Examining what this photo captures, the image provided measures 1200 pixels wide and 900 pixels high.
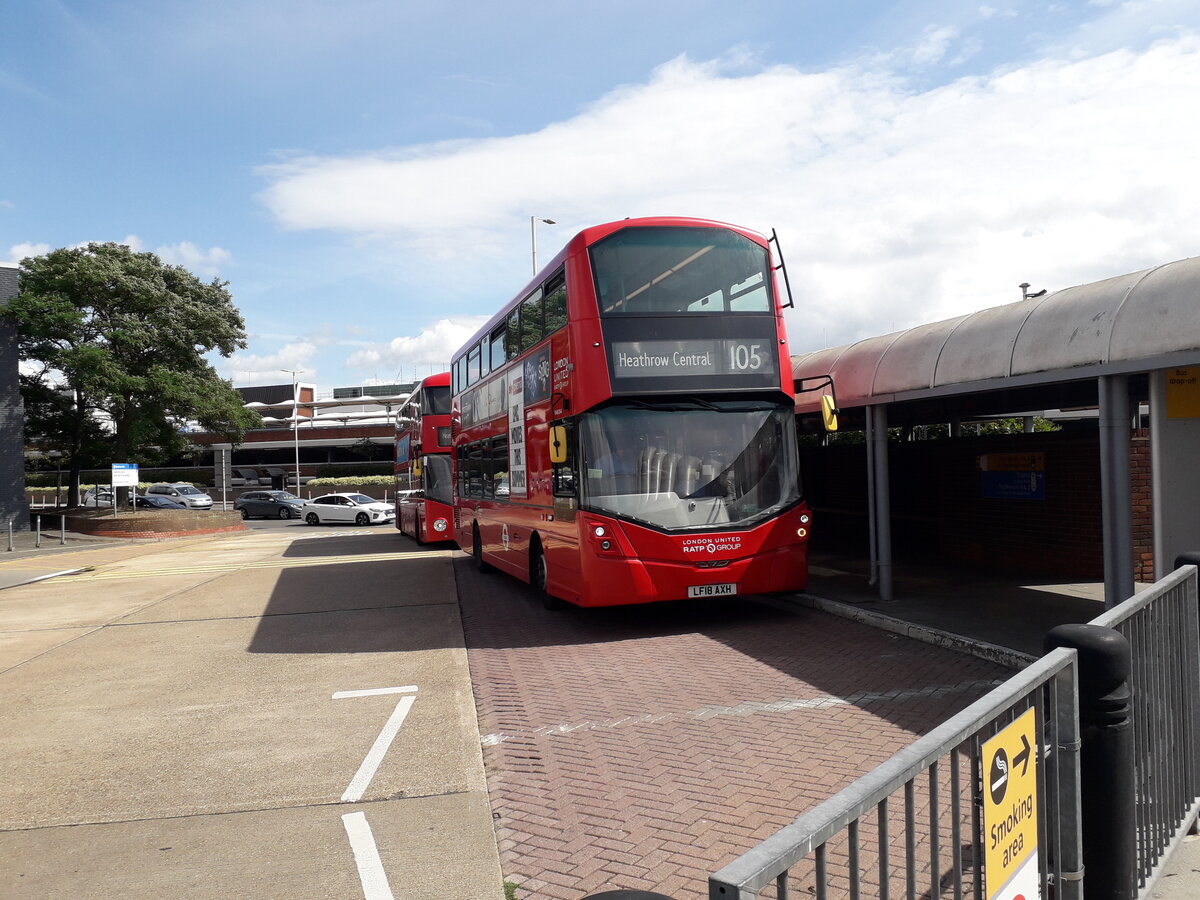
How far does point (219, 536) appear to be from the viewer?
1430 inches

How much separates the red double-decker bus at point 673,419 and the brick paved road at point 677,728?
83 centimetres

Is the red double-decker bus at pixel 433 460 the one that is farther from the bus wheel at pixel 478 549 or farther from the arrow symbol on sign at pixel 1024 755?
the arrow symbol on sign at pixel 1024 755

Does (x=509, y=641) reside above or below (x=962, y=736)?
below

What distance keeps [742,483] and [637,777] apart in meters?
5.23

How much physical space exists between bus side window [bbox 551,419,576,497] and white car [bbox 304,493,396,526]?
100ft

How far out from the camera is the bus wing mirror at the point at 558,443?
10234 mm

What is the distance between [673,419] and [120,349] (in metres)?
30.5

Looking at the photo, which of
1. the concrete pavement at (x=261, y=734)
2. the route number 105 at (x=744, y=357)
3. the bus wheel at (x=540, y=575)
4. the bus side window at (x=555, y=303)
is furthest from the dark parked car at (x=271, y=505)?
the route number 105 at (x=744, y=357)

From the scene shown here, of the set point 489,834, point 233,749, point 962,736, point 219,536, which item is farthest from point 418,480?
point 962,736

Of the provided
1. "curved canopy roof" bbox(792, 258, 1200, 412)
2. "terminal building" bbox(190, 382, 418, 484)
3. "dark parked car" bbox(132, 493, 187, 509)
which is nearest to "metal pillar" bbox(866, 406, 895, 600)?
"curved canopy roof" bbox(792, 258, 1200, 412)

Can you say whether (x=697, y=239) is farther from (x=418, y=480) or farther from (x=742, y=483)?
(x=418, y=480)

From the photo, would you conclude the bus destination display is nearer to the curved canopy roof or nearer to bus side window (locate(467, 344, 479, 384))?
the curved canopy roof

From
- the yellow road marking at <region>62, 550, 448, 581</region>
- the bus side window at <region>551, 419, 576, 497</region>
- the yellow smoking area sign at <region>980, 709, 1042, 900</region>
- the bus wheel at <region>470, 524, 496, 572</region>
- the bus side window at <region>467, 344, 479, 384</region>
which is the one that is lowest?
the yellow road marking at <region>62, 550, 448, 581</region>

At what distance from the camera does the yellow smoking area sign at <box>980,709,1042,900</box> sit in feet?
8.41
